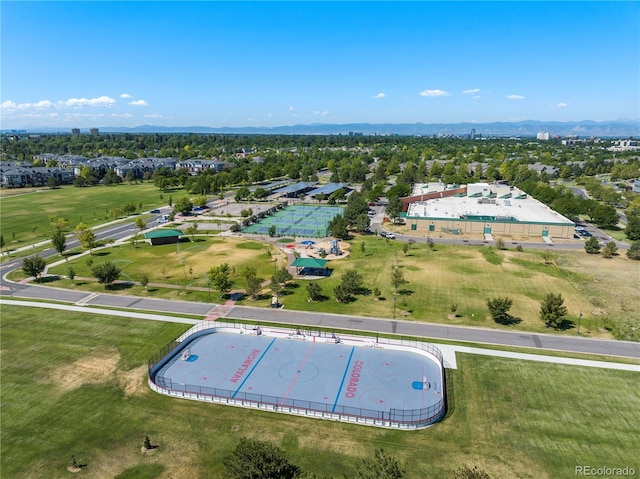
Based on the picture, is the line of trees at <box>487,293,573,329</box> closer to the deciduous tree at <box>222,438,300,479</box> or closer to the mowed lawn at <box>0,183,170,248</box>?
the deciduous tree at <box>222,438,300,479</box>

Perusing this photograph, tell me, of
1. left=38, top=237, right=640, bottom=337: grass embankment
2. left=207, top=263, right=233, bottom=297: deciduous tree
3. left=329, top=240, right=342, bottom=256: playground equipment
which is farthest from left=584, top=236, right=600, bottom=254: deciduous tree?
left=207, top=263, right=233, bottom=297: deciduous tree

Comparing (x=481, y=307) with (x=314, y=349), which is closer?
(x=314, y=349)

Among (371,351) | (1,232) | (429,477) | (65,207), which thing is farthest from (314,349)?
(65,207)

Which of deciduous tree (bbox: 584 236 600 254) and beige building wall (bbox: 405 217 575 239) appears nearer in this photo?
deciduous tree (bbox: 584 236 600 254)

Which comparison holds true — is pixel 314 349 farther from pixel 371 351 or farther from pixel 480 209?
pixel 480 209

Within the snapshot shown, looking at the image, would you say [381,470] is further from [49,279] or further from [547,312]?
[49,279]

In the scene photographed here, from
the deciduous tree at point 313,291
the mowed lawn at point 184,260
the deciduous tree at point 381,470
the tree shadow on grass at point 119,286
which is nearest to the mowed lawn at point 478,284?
the deciduous tree at point 313,291

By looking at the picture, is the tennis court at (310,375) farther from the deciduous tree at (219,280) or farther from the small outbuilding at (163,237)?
the small outbuilding at (163,237)
